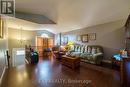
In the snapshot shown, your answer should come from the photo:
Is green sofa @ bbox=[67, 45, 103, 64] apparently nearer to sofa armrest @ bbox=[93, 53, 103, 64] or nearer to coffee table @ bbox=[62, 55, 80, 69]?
sofa armrest @ bbox=[93, 53, 103, 64]

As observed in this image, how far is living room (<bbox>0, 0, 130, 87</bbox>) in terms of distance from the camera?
11.6 ft

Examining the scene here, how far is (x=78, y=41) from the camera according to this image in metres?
7.79

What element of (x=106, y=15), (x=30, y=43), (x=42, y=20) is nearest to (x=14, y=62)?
(x=30, y=43)

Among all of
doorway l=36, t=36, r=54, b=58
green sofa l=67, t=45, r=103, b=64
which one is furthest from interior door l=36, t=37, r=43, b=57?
green sofa l=67, t=45, r=103, b=64

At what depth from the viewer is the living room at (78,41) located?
353cm

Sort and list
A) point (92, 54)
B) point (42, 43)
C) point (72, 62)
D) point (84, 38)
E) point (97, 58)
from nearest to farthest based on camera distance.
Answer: point (72, 62) → point (97, 58) → point (92, 54) → point (84, 38) → point (42, 43)

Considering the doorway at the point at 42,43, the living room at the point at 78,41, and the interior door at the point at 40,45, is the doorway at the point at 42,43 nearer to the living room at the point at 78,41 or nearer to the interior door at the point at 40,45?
the interior door at the point at 40,45

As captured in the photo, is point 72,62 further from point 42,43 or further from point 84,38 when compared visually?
point 42,43

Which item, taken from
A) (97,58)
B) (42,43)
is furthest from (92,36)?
(42,43)

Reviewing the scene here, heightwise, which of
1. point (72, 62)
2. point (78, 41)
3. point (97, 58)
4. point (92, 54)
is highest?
point (78, 41)

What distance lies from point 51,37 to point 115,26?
660 centimetres

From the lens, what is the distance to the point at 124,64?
2746mm

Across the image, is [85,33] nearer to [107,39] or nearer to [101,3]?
[107,39]

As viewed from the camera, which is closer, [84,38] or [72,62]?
[72,62]
